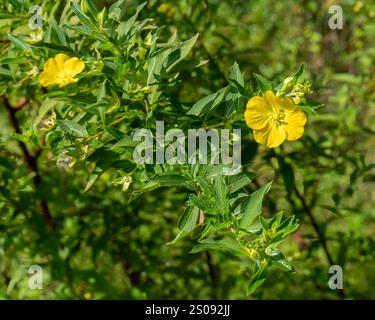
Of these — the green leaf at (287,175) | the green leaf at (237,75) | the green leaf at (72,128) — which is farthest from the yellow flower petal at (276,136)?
the green leaf at (287,175)

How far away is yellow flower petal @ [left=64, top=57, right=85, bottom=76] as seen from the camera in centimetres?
119

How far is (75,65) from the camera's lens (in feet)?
3.94

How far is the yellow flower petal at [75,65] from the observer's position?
1.19m

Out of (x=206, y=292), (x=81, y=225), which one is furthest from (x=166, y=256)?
(x=81, y=225)

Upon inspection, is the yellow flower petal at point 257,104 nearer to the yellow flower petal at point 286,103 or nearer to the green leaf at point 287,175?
the yellow flower petal at point 286,103

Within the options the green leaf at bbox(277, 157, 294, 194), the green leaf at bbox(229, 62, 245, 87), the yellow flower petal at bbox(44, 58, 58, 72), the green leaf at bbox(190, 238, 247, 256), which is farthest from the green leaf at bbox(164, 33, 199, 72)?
the green leaf at bbox(277, 157, 294, 194)

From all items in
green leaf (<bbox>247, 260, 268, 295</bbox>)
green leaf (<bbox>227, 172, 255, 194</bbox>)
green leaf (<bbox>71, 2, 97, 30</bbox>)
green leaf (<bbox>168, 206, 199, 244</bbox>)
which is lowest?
green leaf (<bbox>247, 260, 268, 295</bbox>)

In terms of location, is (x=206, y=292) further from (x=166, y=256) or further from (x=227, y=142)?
(x=227, y=142)

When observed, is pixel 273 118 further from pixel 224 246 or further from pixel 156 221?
pixel 156 221

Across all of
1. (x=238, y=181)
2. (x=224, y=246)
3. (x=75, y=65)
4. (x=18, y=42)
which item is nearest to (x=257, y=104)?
(x=238, y=181)

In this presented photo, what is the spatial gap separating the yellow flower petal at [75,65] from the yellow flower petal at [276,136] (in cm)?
39

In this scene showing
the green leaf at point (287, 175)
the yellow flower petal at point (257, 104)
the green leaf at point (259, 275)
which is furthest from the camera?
the green leaf at point (287, 175)

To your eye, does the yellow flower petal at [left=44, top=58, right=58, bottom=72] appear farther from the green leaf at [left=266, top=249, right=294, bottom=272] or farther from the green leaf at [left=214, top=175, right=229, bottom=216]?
the green leaf at [left=266, top=249, right=294, bottom=272]
